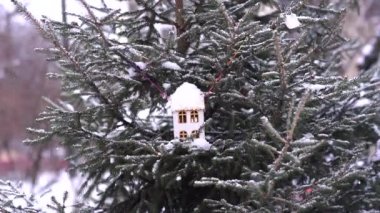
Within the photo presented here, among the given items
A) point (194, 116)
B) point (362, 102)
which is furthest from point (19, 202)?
point (362, 102)

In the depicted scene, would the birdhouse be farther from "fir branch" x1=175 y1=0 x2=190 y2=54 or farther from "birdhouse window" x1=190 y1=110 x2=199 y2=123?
"fir branch" x1=175 y1=0 x2=190 y2=54

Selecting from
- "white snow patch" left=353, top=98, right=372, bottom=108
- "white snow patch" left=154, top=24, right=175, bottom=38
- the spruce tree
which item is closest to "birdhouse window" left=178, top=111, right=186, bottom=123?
the spruce tree

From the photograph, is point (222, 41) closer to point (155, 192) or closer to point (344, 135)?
point (155, 192)

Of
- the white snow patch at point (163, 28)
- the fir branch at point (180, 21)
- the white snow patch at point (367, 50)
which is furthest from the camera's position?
the white snow patch at point (367, 50)

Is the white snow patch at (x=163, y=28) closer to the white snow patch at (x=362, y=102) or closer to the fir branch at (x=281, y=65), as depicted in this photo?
the fir branch at (x=281, y=65)

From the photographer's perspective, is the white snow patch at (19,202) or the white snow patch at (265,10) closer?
the white snow patch at (19,202)

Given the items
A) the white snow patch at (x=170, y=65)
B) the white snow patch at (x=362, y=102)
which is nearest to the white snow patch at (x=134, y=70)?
the white snow patch at (x=170, y=65)

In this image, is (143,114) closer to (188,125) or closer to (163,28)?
(163,28)

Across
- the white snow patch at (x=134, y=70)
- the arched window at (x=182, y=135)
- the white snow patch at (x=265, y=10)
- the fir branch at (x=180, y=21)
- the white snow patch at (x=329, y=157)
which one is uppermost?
the white snow patch at (x=265, y=10)
